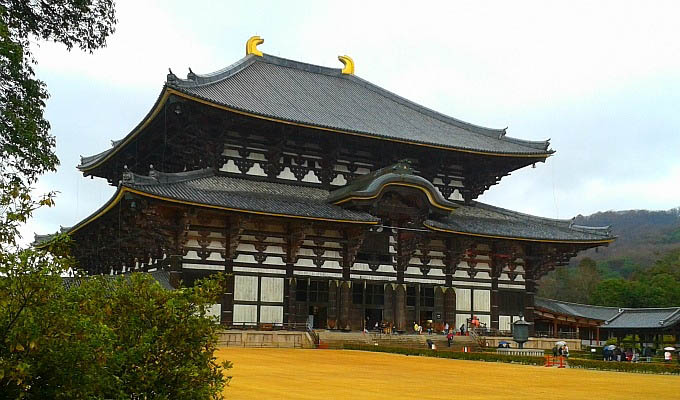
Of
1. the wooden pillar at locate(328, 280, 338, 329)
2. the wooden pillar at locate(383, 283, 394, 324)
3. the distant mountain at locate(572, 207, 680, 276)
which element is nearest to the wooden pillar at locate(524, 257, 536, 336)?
the wooden pillar at locate(383, 283, 394, 324)

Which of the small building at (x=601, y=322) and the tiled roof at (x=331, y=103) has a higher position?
the tiled roof at (x=331, y=103)

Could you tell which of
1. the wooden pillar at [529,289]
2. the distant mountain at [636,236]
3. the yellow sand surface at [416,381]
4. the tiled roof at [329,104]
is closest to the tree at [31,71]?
the yellow sand surface at [416,381]

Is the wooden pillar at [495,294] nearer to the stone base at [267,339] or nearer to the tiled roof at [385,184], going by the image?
the tiled roof at [385,184]

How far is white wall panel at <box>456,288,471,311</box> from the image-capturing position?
4112 cm

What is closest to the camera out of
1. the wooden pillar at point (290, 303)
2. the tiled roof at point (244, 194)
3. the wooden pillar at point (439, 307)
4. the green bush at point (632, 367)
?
the green bush at point (632, 367)

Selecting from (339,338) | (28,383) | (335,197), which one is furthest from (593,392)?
(335,197)

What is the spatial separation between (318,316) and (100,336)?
99.6 feet

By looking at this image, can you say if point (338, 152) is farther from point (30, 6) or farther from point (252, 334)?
point (30, 6)

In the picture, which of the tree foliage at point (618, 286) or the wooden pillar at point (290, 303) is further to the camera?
the tree foliage at point (618, 286)

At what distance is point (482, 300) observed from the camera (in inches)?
1646

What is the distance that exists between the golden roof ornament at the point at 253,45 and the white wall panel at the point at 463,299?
19598 mm

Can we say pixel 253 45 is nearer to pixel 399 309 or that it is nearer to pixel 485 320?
pixel 399 309

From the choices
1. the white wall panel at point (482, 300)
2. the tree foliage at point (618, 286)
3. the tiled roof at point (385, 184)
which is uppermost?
the tiled roof at point (385, 184)

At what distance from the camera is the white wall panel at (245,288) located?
116 feet
